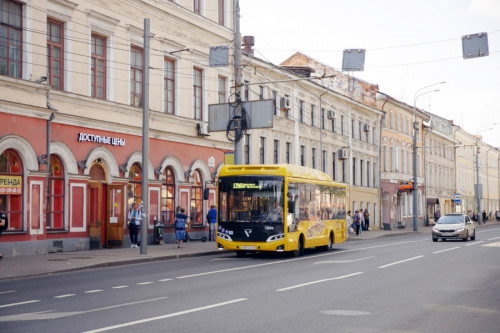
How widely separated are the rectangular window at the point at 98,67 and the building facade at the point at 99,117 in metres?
0.04

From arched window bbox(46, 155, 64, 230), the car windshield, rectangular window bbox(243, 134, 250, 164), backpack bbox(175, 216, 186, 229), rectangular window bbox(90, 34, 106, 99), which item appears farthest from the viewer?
rectangular window bbox(243, 134, 250, 164)

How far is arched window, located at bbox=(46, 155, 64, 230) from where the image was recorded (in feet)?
78.8

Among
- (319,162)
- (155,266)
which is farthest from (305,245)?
(319,162)

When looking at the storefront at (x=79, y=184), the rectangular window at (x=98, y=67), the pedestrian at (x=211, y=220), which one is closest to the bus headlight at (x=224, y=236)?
the storefront at (x=79, y=184)

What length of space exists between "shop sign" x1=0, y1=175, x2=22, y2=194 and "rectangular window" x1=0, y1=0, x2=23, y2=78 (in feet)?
10.9

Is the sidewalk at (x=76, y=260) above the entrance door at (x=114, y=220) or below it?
below

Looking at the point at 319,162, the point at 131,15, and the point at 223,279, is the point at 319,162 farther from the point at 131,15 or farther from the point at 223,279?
the point at 223,279

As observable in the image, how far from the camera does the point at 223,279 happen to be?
606 inches

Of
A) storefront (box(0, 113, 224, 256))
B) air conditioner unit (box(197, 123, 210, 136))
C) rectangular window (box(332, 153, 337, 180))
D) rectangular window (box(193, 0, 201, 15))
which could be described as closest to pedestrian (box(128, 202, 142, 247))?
storefront (box(0, 113, 224, 256))

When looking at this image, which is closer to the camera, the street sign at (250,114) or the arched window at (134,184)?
the arched window at (134,184)

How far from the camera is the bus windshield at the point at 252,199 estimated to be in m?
22.7

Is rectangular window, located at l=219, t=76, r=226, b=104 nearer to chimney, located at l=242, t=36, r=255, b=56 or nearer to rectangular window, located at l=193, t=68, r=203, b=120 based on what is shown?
rectangular window, located at l=193, t=68, r=203, b=120

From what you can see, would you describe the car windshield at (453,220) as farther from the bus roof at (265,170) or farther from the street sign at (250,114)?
the bus roof at (265,170)

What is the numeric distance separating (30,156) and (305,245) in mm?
9859
